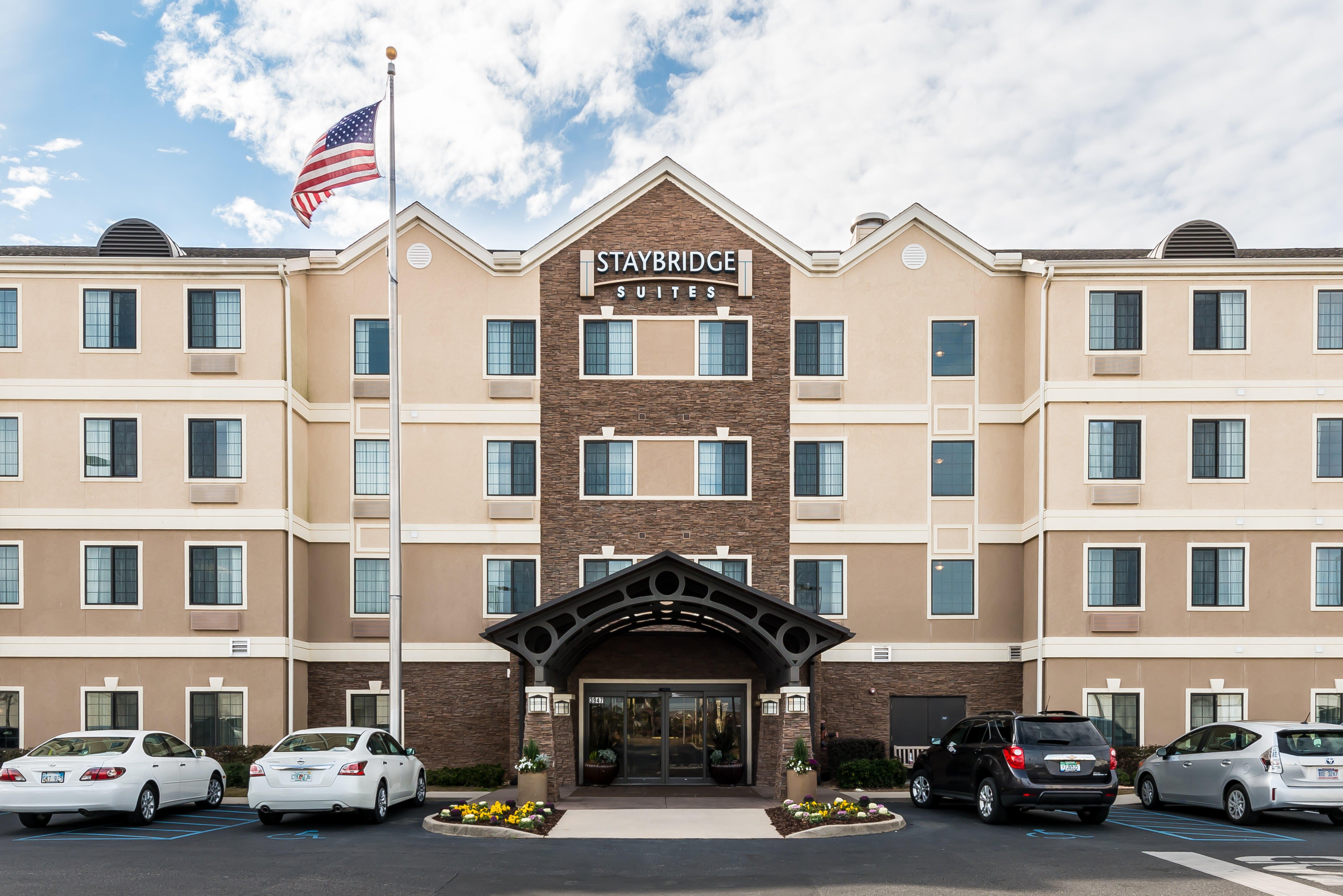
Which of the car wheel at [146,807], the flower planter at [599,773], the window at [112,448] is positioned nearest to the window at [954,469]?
the flower planter at [599,773]

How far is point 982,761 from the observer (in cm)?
1777

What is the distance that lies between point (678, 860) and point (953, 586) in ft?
45.8

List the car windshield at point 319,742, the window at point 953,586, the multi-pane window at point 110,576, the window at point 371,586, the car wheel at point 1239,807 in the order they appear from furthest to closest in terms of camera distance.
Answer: the window at point 953,586
the window at point 371,586
the multi-pane window at point 110,576
the car windshield at point 319,742
the car wheel at point 1239,807

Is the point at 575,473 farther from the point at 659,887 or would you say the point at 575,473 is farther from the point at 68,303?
the point at 659,887

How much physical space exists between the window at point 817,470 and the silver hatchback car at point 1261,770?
976 centimetres

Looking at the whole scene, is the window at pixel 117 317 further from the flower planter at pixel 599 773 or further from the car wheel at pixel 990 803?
the car wheel at pixel 990 803

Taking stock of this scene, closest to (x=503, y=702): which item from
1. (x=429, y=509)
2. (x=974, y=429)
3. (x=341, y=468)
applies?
(x=429, y=509)

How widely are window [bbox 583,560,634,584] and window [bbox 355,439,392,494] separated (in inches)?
196

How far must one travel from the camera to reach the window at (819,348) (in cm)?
2683

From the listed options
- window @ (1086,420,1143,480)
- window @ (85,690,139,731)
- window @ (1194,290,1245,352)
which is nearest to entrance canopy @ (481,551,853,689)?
window @ (1086,420,1143,480)

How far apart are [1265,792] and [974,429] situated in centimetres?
1127

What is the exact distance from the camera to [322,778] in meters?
17.0

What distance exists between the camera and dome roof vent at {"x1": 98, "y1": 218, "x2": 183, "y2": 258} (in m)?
26.3

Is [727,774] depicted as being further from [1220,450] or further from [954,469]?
[1220,450]
